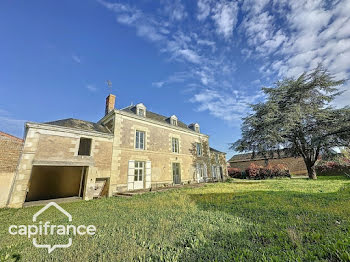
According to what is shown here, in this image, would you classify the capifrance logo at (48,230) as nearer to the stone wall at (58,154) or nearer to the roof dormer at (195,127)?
the stone wall at (58,154)

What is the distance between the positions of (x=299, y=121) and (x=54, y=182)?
22.2m

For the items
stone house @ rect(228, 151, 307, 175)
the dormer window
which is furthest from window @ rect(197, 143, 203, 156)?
stone house @ rect(228, 151, 307, 175)

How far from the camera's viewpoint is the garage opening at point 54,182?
11.2 m

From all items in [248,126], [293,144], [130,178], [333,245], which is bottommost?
[333,245]

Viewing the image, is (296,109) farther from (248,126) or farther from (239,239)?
(239,239)

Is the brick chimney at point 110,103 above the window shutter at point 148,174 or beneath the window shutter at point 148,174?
above

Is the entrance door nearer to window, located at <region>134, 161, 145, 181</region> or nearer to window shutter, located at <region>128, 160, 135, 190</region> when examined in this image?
window, located at <region>134, 161, 145, 181</region>

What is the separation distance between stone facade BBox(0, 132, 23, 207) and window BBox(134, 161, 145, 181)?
21.3ft

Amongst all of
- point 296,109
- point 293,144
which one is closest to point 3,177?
point 296,109

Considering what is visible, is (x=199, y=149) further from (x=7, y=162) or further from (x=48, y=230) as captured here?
(x=7, y=162)

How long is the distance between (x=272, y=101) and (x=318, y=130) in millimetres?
4638

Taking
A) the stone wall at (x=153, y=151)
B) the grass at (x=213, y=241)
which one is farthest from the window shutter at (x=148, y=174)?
the grass at (x=213, y=241)

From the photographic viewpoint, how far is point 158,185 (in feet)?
39.7

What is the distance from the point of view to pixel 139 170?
1134cm
